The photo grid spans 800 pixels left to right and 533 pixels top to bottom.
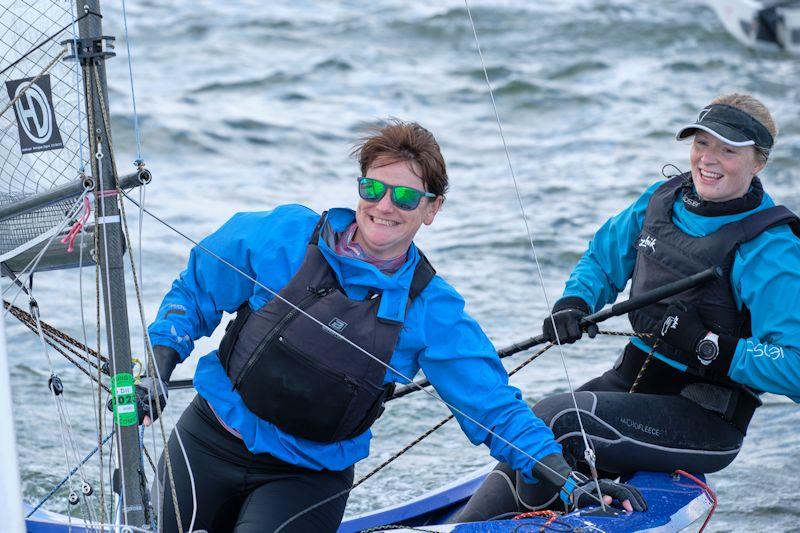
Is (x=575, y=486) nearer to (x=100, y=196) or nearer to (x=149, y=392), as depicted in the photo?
(x=149, y=392)

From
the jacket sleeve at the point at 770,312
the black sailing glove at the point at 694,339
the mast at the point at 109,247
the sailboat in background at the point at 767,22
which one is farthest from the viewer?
the sailboat in background at the point at 767,22

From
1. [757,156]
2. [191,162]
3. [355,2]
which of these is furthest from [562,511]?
[355,2]

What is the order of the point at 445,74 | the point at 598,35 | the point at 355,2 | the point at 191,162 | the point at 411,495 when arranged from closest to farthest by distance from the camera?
the point at 411,495 → the point at 191,162 → the point at 445,74 → the point at 598,35 → the point at 355,2

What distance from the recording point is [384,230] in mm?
2586

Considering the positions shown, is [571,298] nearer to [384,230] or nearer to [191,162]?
[384,230]

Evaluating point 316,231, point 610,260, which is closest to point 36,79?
point 316,231

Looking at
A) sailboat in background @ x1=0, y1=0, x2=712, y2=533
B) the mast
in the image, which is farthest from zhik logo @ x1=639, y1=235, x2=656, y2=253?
the mast

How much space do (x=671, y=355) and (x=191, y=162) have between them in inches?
260

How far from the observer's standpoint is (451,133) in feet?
33.6

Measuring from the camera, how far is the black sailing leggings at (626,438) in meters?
3.04

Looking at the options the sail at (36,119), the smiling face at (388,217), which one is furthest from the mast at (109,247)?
the smiling face at (388,217)

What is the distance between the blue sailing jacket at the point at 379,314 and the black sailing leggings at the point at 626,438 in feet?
1.33

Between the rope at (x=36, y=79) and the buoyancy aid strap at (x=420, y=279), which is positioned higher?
the rope at (x=36, y=79)

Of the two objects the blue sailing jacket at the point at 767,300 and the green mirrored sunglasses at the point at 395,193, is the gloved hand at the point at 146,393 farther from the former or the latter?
the blue sailing jacket at the point at 767,300
